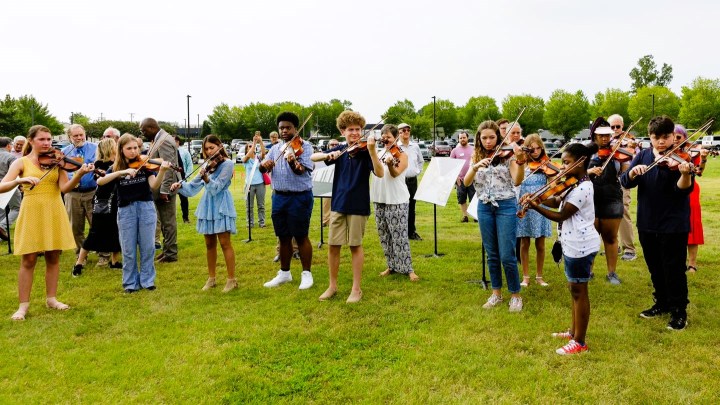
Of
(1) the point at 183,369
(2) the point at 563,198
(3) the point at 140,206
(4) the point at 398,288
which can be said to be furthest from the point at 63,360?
(2) the point at 563,198

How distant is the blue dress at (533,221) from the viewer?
579 cm

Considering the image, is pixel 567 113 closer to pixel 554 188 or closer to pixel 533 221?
pixel 533 221

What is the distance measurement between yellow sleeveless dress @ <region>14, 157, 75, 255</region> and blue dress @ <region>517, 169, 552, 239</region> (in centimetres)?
512

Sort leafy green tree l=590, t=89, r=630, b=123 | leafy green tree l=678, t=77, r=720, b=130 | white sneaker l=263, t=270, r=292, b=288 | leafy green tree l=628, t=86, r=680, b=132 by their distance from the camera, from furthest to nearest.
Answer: leafy green tree l=590, t=89, r=630, b=123 < leafy green tree l=628, t=86, r=680, b=132 < leafy green tree l=678, t=77, r=720, b=130 < white sneaker l=263, t=270, r=292, b=288

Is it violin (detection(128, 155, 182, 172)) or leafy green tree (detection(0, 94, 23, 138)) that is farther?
leafy green tree (detection(0, 94, 23, 138))

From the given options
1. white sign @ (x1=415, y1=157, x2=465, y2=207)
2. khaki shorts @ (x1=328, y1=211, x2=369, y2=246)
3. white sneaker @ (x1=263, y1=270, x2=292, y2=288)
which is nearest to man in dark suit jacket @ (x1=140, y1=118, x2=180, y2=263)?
white sneaker @ (x1=263, y1=270, x2=292, y2=288)

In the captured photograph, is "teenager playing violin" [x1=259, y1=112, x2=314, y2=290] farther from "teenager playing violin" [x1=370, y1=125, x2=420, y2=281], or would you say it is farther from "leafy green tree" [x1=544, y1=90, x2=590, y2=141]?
"leafy green tree" [x1=544, y1=90, x2=590, y2=141]

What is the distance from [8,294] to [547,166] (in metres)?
6.29

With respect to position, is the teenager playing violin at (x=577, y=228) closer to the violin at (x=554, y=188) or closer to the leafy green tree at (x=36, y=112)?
the violin at (x=554, y=188)

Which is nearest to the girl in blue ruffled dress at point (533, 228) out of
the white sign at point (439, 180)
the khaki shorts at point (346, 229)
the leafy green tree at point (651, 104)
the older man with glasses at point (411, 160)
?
the white sign at point (439, 180)

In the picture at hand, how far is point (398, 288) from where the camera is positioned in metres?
5.93

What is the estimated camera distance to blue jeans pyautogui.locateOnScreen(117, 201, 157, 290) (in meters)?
5.89

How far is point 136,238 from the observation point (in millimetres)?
5992

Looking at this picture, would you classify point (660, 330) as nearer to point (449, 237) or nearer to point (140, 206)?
point (449, 237)
